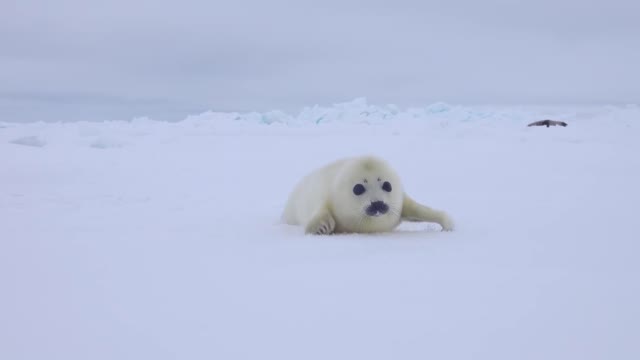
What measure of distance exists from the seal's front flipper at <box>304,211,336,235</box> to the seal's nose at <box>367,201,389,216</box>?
0.82 feet

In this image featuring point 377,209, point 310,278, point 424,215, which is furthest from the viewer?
point 424,215

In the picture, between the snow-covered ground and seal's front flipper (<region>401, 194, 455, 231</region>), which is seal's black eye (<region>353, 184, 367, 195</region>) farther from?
seal's front flipper (<region>401, 194, 455, 231</region>)

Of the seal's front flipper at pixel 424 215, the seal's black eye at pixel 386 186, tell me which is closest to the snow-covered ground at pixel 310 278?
the seal's front flipper at pixel 424 215

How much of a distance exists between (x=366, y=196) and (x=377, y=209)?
0.41 feet

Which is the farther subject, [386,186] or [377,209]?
[386,186]

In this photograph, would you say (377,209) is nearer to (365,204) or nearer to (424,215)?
(365,204)

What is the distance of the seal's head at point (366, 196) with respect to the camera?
4.04m

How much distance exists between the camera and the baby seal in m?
4.04

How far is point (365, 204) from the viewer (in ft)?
13.2

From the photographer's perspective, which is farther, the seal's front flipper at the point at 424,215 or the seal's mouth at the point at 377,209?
the seal's front flipper at the point at 424,215

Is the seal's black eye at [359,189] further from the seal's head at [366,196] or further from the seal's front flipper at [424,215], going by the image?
the seal's front flipper at [424,215]

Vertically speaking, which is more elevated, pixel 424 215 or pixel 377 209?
pixel 424 215

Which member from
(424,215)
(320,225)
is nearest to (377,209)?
(320,225)

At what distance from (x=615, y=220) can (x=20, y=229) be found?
3.46 m
